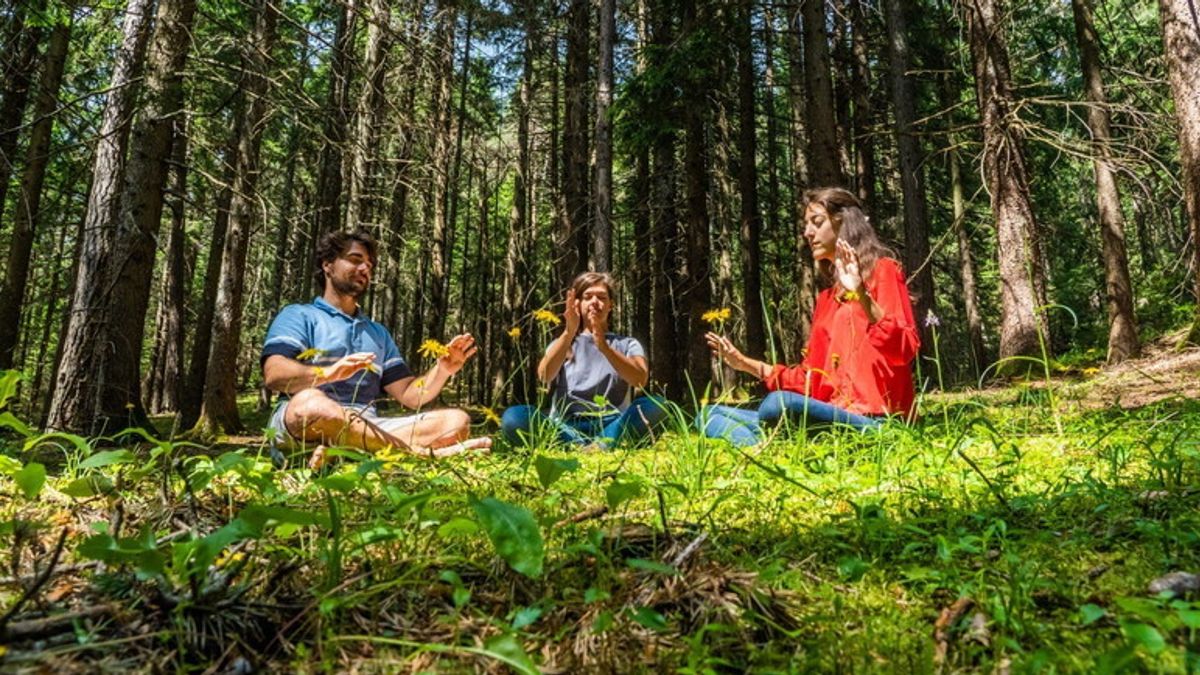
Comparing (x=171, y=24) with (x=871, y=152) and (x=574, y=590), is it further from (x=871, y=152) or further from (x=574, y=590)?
(x=871, y=152)

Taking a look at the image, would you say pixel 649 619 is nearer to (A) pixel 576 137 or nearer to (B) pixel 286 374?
(B) pixel 286 374

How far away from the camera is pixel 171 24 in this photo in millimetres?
5863

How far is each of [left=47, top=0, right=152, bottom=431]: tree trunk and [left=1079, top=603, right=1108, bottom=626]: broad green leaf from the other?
6.66 m

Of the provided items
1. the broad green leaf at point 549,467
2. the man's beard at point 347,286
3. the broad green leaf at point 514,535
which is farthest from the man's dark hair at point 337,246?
the broad green leaf at point 514,535

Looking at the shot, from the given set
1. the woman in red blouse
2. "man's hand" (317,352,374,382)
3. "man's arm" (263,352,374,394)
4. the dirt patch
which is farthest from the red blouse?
"man's arm" (263,352,374,394)

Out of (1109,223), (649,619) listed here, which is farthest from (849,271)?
(1109,223)

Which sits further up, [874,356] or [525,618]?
[874,356]

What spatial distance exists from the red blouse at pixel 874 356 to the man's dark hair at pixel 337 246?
2.92 metres

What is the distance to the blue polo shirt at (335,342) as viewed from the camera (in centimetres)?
397

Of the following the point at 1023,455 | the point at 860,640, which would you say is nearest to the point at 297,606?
the point at 860,640

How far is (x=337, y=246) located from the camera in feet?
15.1

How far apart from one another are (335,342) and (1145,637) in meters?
4.19

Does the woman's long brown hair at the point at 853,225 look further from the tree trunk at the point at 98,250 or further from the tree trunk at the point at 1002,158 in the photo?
the tree trunk at the point at 98,250

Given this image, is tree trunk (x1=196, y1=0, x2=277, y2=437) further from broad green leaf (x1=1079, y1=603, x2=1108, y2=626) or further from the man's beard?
broad green leaf (x1=1079, y1=603, x2=1108, y2=626)
